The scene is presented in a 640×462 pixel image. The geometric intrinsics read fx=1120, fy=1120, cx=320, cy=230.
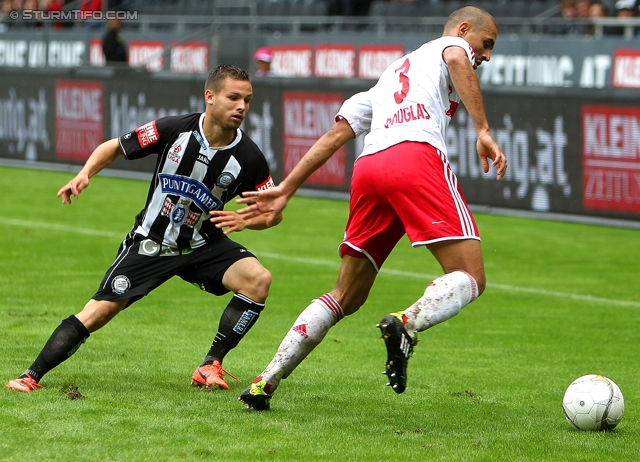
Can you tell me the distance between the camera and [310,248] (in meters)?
12.6

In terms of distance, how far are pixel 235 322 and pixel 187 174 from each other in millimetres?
883

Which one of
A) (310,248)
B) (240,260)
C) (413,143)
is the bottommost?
(310,248)

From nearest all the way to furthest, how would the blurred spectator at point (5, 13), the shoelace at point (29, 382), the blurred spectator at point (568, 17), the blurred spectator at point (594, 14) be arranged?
the shoelace at point (29, 382)
the blurred spectator at point (594, 14)
the blurred spectator at point (568, 17)
the blurred spectator at point (5, 13)

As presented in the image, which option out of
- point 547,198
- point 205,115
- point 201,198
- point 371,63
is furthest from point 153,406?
point 371,63

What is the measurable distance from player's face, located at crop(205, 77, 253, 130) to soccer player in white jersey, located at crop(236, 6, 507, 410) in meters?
0.73

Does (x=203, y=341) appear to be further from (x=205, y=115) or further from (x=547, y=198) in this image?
(x=547, y=198)

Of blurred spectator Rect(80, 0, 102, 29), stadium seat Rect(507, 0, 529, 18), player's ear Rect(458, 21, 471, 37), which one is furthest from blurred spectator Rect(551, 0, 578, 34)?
player's ear Rect(458, 21, 471, 37)

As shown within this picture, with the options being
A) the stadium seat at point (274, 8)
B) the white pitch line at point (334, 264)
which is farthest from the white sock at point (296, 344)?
the stadium seat at point (274, 8)

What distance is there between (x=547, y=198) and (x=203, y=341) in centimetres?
801

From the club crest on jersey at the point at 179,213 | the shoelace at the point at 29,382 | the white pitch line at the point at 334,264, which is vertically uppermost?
the club crest on jersey at the point at 179,213

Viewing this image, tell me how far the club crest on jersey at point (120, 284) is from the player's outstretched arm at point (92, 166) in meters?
0.50

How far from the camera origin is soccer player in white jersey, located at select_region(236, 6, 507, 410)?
5.18 metres

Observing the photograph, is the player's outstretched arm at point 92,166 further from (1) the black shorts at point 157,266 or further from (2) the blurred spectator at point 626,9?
(2) the blurred spectator at point 626,9

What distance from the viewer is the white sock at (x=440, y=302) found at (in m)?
5.03
